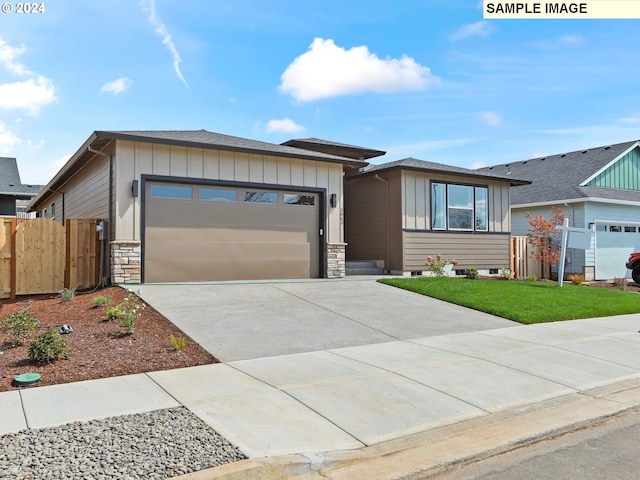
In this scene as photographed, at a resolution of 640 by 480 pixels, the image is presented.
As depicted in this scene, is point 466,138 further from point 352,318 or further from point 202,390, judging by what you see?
point 202,390

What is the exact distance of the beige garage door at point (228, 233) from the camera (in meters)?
12.2

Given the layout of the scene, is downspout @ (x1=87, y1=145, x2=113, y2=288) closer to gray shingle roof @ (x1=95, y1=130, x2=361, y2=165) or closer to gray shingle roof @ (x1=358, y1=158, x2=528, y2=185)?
gray shingle roof @ (x1=95, y1=130, x2=361, y2=165)

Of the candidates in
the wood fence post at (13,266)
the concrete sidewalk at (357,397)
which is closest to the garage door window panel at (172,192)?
the wood fence post at (13,266)

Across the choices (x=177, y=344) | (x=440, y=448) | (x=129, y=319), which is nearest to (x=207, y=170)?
(x=129, y=319)

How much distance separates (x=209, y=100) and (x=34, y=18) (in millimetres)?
4177

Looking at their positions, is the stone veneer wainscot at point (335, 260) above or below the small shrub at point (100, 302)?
above

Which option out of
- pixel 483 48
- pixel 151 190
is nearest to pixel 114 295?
pixel 151 190

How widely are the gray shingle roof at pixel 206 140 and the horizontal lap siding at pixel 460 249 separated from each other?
3647mm

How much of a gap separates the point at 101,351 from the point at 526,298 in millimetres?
9736

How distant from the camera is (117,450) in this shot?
3.67 m

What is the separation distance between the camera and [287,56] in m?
13.7

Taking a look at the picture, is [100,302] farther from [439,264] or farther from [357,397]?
[439,264]

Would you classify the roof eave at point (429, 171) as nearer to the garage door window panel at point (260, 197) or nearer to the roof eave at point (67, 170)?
the garage door window panel at point (260, 197)

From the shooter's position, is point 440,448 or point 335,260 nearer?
point 440,448
